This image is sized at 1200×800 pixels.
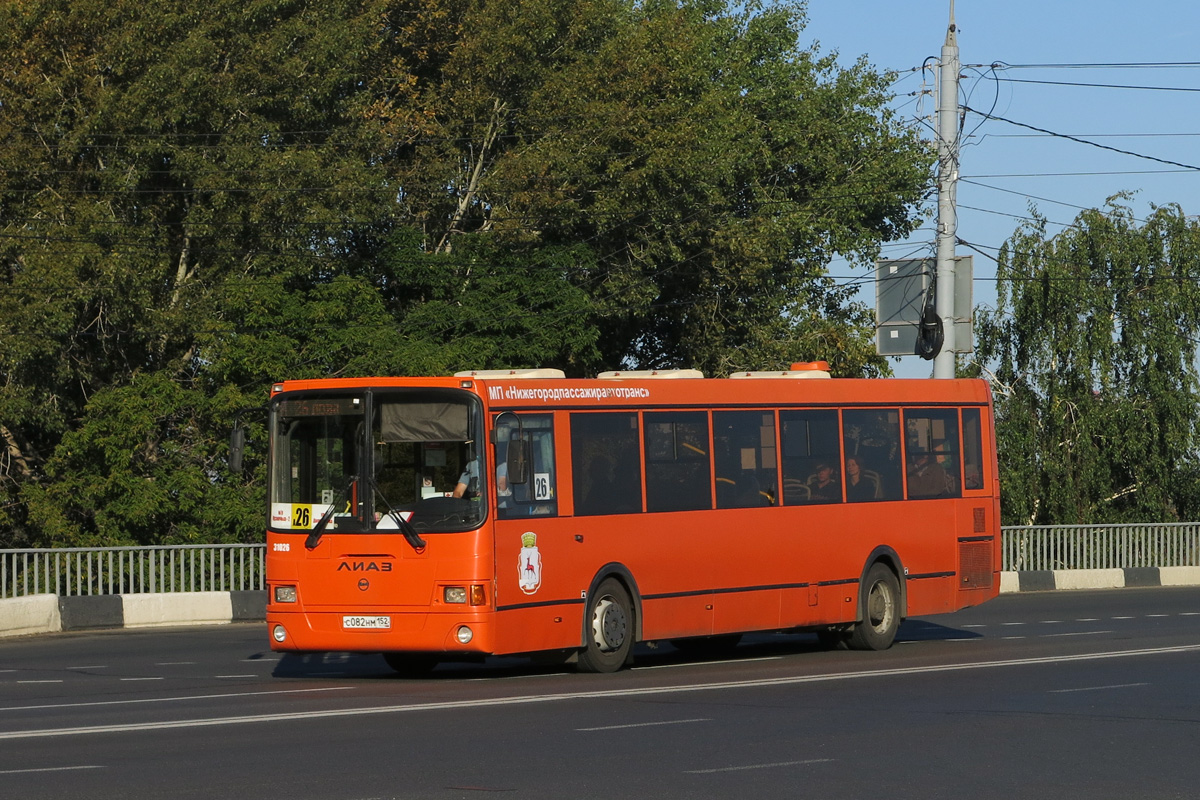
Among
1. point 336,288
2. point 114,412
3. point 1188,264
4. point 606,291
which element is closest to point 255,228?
point 336,288

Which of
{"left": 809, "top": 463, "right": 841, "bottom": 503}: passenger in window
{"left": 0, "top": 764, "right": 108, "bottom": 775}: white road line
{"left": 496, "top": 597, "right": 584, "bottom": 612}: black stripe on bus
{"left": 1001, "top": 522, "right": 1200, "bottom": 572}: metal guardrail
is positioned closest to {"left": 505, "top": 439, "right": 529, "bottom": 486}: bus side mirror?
{"left": 496, "top": 597, "right": 584, "bottom": 612}: black stripe on bus

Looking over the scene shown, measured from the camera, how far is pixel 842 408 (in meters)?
18.8

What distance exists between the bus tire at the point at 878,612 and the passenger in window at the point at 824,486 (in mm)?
1037

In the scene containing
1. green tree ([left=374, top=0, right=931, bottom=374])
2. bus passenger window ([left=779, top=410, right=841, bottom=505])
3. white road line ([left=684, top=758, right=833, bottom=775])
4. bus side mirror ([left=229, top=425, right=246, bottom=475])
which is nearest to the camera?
white road line ([left=684, top=758, right=833, bottom=775])

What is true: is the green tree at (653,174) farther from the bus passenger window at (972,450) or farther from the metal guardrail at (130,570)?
the bus passenger window at (972,450)

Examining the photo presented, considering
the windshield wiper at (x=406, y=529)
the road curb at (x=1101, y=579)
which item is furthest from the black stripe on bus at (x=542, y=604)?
the road curb at (x=1101, y=579)

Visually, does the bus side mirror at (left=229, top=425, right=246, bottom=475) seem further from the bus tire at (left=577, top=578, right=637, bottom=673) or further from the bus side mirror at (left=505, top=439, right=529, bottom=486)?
the bus tire at (left=577, top=578, right=637, bottom=673)

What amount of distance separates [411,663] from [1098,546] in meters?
20.8

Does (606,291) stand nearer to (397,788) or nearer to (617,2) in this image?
(617,2)

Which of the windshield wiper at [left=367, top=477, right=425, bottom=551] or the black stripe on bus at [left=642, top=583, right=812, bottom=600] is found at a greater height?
the windshield wiper at [left=367, top=477, right=425, bottom=551]

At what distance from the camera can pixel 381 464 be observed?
1532cm

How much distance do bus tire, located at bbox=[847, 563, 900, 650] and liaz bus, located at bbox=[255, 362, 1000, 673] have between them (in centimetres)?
3

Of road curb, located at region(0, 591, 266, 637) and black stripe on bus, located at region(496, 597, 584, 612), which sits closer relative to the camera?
black stripe on bus, located at region(496, 597, 584, 612)

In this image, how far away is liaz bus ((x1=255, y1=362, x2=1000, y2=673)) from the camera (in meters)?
15.0
